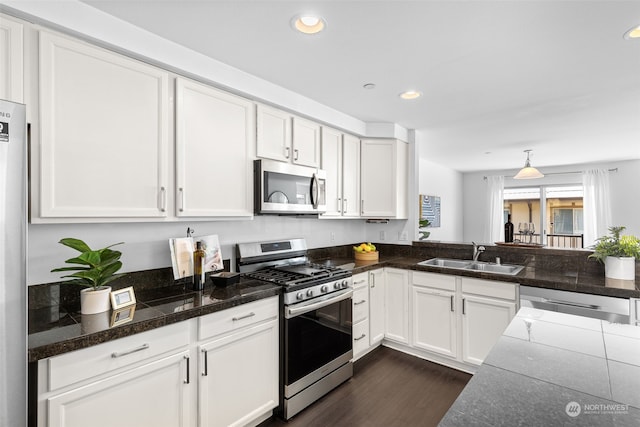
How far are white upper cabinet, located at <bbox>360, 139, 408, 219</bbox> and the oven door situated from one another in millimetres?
1180

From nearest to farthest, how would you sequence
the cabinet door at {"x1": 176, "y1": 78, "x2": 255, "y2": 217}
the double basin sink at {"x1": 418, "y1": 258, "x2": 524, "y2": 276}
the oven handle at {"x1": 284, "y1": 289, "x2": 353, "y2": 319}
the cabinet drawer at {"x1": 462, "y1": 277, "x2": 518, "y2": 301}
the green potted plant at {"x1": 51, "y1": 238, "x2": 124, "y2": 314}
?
the green potted plant at {"x1": 51, "y1": 238, "x2": 124, "y2": 314} → the cabinet door at {"x1": 176, "y1": 78, "x2": 255, "y2": 217} → the oven handle at {"x1": 284, "y1": 289, "x2": 353, "y2": 319} → the cabinet drawer at {"x1": 462, "y1": 277, "x2": 518, "y2": 301} → the double basin sink at {"x1": 418, "y1": 258, "x2": 524, "y2": 276}

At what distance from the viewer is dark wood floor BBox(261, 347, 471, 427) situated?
2170 millimetres

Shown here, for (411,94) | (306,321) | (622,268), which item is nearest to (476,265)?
(622,268)

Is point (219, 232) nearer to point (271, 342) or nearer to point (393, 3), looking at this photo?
point (271, 342)

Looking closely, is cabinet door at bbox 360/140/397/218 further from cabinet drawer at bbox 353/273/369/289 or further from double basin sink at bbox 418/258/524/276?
cabinet drawer at bbox 353/273/369/289

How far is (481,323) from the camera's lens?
105 inches

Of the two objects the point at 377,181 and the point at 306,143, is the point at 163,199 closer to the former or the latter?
the point at 306,143

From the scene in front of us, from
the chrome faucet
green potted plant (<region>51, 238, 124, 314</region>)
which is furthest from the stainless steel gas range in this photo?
the chrome faucet

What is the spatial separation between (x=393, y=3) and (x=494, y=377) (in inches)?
63.9

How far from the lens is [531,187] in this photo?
6855 millimetres

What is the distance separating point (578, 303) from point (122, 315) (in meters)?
2.90

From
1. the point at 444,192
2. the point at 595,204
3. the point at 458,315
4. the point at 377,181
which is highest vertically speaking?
the point at 444,192

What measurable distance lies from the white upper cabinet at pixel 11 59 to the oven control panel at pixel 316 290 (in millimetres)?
1705

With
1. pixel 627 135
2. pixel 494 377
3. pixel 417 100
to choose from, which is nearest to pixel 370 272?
pixel 417 100
